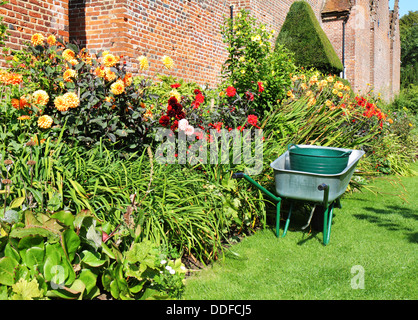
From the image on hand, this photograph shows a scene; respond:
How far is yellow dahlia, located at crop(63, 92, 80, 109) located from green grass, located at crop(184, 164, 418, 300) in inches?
68.7

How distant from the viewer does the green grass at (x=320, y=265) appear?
278 cm

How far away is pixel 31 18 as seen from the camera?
210 inches

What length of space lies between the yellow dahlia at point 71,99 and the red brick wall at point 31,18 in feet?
6.84

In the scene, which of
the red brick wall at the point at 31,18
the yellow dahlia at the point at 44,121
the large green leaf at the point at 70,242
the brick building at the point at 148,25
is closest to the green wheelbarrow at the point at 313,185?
the yellow dahlia at the point at 44,121

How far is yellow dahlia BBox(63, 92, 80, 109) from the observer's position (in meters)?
3.23

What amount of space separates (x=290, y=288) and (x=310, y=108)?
3243mm

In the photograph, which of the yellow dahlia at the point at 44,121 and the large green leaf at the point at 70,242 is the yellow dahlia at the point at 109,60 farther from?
the large green leaf at the point at 70,242

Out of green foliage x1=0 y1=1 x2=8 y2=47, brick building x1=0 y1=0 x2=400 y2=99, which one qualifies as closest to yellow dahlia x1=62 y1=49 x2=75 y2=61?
brick building x1=0 y1=0 x2=400 y2=99

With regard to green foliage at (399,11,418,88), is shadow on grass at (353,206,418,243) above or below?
below

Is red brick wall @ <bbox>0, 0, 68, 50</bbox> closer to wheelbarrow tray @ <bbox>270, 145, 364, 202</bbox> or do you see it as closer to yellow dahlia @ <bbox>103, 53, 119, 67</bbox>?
yellow dahlia @ <bbox>103, 53, 119, 67</bbox>

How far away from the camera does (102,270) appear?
216 centimetres

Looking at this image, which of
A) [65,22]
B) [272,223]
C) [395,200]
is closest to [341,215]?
[272,223]

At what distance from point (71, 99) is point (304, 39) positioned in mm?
12022

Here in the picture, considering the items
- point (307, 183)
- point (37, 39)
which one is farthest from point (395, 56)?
point (37, 39)
